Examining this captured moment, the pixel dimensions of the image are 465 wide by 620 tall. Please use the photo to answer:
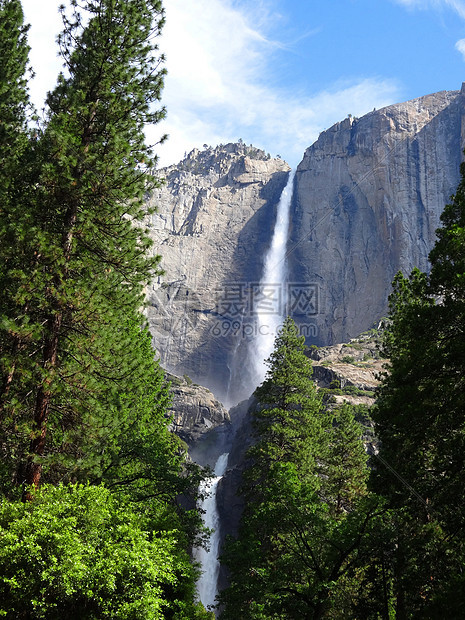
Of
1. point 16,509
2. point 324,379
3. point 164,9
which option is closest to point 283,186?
point 324,379

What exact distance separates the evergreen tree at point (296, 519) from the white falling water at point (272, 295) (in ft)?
213

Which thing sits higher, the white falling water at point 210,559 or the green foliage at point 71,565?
the green foliage at point 71,565

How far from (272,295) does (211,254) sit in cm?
1693

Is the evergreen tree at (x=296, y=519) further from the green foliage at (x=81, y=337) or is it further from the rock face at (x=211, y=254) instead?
the rock face at (x=211, y=254)

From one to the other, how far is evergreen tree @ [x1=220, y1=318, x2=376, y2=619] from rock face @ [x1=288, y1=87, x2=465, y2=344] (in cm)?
6989

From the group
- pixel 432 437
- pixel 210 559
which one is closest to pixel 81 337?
pixel 432 437

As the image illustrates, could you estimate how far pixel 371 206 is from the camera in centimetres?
10144

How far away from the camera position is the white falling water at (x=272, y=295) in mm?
92812

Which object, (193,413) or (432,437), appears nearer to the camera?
(432,437)

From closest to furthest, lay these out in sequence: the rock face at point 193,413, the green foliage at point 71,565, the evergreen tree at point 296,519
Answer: the green foliage at point 71,565 < the evergreen tree at point 296,519 < the rock face at point 193,413

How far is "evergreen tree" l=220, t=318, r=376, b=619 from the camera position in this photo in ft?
37.4

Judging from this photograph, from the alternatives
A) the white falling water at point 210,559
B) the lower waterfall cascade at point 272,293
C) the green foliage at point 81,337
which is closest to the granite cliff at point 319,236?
the lower waterfall cascade at point 272,293

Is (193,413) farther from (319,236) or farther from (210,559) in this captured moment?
(319,236)

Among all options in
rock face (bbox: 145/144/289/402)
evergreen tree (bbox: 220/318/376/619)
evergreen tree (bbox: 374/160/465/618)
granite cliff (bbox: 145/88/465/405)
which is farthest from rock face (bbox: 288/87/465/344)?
evergreen tree (bbox: 374/160/465/618)
